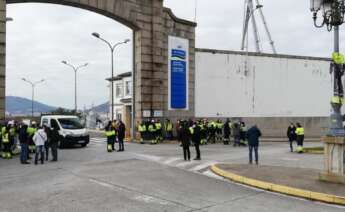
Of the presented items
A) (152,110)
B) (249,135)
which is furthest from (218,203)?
(152,110)

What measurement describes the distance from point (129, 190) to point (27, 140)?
27.2 ft

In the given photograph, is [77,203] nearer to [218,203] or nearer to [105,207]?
[105,207]

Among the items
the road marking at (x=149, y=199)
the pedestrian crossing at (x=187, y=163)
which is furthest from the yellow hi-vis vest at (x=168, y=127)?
the road marking at (x=149, y=199)

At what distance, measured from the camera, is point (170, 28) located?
30906 millimetres

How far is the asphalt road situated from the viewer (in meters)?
9.13

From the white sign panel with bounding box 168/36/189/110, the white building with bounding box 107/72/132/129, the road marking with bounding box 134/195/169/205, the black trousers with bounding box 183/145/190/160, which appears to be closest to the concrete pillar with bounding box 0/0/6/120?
the black trousers with bounding box 183/145/190/160

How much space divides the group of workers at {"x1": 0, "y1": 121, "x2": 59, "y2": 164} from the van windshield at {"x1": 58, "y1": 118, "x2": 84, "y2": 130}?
3.86 m

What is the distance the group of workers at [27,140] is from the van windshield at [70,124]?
386 cm

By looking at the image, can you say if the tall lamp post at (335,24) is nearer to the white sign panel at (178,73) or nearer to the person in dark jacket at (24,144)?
the person in dark jacket at (24,144)

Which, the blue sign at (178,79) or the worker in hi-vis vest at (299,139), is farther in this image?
the blue sign at (178,79)

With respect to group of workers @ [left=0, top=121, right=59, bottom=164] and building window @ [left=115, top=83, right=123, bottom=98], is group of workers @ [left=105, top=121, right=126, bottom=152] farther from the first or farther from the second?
building window @ [left=115, top=83, right=123, bottom=98]

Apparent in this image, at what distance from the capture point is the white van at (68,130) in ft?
77.9

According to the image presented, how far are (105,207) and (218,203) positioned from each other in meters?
2.49

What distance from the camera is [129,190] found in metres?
10.8
